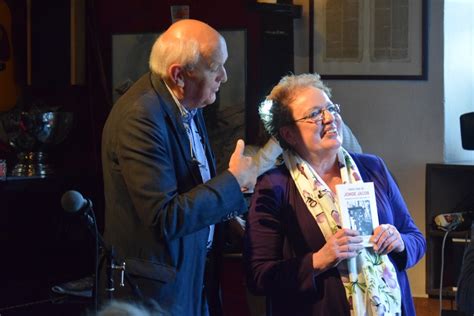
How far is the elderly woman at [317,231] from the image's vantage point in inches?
94.2

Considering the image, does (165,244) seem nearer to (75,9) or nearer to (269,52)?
(269,52)

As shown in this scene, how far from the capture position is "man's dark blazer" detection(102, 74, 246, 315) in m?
2.07

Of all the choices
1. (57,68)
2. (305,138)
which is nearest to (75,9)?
(57,68)

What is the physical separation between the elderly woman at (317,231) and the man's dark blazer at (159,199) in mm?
270

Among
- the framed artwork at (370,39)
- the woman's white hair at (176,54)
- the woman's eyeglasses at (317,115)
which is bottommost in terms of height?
the woman's eyeglasses at (317,115)

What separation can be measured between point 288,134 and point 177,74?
1.65ft

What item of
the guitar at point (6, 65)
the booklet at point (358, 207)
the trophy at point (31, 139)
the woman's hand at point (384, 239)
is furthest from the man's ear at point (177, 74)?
the guitar at point (6, 65)

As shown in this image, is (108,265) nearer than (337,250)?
Yes

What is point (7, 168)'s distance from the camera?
4.46 meters

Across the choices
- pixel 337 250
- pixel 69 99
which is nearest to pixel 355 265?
pixel 337 250

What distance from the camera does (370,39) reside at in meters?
4.58

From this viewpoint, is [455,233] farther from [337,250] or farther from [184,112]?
[184,112]

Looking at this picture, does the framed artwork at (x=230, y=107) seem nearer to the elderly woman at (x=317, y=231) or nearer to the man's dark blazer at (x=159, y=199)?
the elderly woman at (x=317, y=231)

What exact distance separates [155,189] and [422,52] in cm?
283
